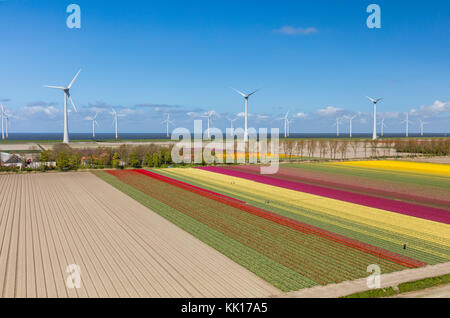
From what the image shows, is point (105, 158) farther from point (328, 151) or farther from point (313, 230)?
point (328, 151)

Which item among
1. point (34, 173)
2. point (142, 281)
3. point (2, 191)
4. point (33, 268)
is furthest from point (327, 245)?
point (34, 173)

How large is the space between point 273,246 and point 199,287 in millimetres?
7867

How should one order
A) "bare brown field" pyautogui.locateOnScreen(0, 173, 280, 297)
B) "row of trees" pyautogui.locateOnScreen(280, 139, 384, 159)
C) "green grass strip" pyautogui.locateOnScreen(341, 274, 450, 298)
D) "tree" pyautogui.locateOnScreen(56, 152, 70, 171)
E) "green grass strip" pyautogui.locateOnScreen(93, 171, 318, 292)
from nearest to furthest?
"green grass strip" pyautogui.locateOnScreen(341, 274, 450, 298)
"bare brown field" pyautogui.locateOnScreen(0, 173, 280, 297)
"green grass strip" pyautogui.locateOnScreen(93, 171, 318, 292)
"tree" pyautogui.locateOnScreen(56, 152, 70, 171)
"row of trees" pyautogui.locateOnScreen(280, 139, 384, 159)

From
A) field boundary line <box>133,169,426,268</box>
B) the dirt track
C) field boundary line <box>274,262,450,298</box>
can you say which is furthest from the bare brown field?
field boundary line <box>133,169,426,268</box>

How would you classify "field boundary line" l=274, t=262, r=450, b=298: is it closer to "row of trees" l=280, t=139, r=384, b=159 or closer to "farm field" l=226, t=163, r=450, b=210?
"farm field" l=226, t=163, r=450, b=210

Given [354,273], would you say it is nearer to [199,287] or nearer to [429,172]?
[199,287]

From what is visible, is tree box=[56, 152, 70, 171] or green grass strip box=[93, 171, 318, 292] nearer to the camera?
green grass strip box=[93, 171, 318, 292]

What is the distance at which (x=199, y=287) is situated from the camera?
57.2 feet

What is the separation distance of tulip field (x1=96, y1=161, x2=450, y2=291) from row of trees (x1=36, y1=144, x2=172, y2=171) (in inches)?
771

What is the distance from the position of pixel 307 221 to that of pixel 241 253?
10.1 metres

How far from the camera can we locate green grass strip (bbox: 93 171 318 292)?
712 inches

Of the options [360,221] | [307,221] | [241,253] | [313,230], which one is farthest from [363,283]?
[360,221]

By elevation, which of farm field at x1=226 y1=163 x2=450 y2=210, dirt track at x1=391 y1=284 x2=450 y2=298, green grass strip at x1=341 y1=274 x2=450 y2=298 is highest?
farm field at x1=226 y1=163 x2=450 y2=210

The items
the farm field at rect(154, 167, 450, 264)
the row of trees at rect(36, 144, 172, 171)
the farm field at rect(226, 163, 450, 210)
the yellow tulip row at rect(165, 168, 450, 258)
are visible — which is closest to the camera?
the farm field at rect(154, 167, 450, 264)
